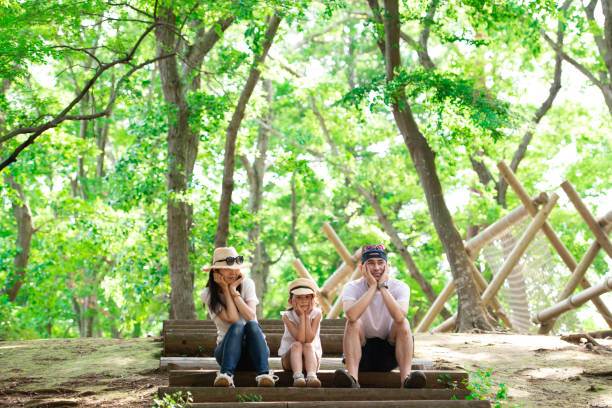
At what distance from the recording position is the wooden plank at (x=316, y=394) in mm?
4309

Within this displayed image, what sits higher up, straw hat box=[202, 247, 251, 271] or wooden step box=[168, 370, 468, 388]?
straw hat box=[202, 247, 251, 271]

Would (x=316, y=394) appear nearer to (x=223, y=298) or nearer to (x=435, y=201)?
(x=223, y=298)

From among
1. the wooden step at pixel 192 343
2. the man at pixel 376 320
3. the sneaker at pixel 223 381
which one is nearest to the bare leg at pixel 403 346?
the man at pixel 376 320

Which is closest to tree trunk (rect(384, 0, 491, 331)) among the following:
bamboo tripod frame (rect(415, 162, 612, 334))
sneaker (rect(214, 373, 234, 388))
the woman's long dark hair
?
bamboo tripod frame (rect(415, 162, 612, 334))

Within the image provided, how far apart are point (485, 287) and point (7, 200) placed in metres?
11.3

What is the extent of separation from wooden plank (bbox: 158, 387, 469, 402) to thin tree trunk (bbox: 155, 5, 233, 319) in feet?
22.9

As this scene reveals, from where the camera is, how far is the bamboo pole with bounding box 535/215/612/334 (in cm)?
1010

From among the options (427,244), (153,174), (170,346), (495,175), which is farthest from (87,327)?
(170,346)

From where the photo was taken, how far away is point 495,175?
18688mm

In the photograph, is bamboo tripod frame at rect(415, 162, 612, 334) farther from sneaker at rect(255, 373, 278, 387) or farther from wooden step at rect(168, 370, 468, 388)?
sneaker at rect(255, 373, 278, 387)

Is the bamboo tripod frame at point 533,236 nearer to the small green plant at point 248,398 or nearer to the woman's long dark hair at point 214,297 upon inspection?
the woman's long dark hair at point 214,297

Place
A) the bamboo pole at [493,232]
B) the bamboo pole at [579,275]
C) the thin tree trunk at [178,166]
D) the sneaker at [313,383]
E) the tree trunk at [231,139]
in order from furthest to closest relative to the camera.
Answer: the thin tree trunk at [178,166], the tree trunk at [231,139], the bamboo pole at [493,232], the bamboo pole at [579,275], the sneaker at [313,383]

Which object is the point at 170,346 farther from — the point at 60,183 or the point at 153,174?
the point at 60,183

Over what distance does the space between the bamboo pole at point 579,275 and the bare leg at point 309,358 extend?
6.26m
